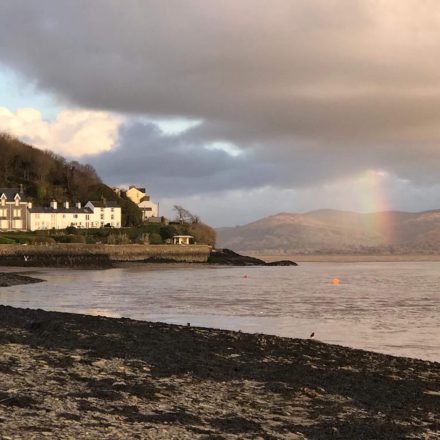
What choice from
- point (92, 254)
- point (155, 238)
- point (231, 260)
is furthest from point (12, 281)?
point (155, 238)

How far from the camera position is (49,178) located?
160m

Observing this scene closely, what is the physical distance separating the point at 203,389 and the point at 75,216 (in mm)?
129436

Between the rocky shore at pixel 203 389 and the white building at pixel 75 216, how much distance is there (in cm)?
11844

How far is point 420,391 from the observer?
12.3 m

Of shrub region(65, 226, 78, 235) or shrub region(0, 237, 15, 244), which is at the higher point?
shrub region(65, 226, 78, 235)

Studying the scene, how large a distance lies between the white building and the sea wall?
2673 centimetres

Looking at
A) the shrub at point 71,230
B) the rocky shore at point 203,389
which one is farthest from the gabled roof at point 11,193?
the rocky shore at point 203,389

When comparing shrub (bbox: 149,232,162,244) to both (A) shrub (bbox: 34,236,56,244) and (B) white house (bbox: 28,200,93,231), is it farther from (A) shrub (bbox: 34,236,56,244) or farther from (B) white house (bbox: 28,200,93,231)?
(A) shrub (bbox: 34,236,56,244)

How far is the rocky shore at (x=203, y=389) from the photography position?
29.5 feet

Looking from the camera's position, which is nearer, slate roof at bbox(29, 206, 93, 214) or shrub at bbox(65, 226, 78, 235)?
shrub at bbox(65, 226, 78, 235)

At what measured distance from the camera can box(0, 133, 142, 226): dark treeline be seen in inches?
5866

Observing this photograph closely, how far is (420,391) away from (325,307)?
72.8 ft

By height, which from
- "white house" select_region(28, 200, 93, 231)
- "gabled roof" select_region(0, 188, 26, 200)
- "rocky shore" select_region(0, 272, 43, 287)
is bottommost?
"rocky shore" select_region(0, 272, 43, 287)

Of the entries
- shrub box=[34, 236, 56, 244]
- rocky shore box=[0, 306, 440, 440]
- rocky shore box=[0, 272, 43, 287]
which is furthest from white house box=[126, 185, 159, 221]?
rocky shore box=[0, 306, 440, 440]
